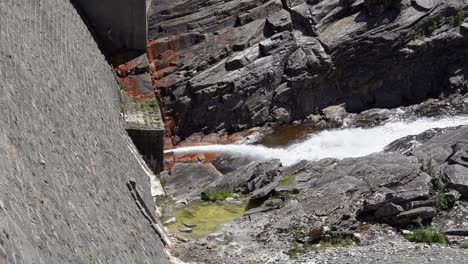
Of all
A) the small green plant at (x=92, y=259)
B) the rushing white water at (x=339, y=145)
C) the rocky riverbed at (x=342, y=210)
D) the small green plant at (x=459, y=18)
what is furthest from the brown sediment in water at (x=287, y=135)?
the small green plant at (x=92, y=259)

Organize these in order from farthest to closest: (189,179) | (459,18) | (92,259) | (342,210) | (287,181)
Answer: (459,18), (189,179), (287,181), (342,210), (92,259)

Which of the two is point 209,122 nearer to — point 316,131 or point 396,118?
point 316,131

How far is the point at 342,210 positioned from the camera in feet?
62.9

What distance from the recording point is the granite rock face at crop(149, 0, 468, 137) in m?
30.5

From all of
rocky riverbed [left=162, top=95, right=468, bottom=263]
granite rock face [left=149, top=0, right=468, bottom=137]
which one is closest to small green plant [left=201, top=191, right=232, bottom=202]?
rocky riverbed [left=162, top=95, right=468, bottom=263]

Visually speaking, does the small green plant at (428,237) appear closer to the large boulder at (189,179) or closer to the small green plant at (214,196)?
the small green plant at (214,196)

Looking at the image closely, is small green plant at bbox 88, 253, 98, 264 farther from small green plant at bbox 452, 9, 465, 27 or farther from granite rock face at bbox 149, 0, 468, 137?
small green plant at bbox 452, 9, 465, 27

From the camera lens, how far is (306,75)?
105 feet

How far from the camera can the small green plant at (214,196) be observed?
889 inches

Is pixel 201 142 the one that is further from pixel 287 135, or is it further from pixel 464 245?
pixel 464 245

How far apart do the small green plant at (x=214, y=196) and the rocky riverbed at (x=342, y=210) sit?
0.30 feet

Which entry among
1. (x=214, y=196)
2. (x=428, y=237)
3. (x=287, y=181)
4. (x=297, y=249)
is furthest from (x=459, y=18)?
(x=297, y=249)

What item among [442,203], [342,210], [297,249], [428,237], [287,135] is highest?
[342,210]

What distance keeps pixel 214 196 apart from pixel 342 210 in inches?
212
